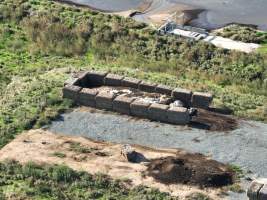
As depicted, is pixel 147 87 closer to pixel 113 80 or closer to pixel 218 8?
pixel 113 80

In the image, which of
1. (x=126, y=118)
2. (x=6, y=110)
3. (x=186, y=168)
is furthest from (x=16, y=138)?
(x=186, y=168)

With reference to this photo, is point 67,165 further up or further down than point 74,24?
further down

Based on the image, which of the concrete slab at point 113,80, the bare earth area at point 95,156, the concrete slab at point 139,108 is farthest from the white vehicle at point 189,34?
the bare earth area at point 95,156

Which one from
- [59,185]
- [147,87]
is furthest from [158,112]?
[59,185]

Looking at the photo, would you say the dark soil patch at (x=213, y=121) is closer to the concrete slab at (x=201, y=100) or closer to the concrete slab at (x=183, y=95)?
the concrete slab at (x=201, y=100)

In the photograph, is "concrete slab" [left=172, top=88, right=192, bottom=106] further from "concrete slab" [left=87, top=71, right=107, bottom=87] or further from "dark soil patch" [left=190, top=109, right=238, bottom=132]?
"concrete slab" [left=87, top=71, right=107, bottom=87]

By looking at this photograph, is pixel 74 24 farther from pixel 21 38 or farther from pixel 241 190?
pixel 241 190

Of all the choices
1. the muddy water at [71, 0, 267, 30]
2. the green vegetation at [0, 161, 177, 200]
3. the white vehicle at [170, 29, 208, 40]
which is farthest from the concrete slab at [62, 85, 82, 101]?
the muddy water at [71, 0, 267, 30]
